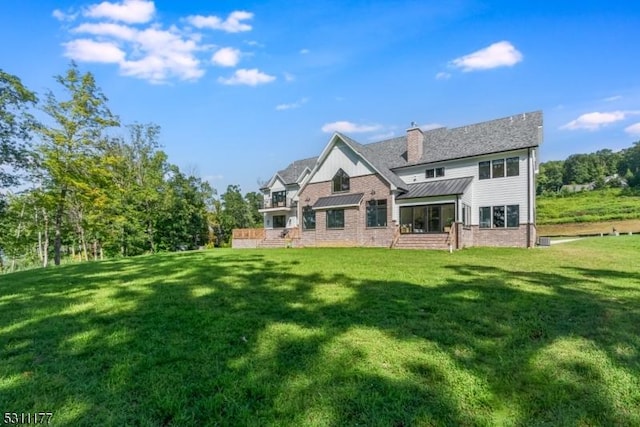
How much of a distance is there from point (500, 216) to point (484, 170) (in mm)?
2938

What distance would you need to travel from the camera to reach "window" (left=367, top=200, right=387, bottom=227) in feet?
69.5

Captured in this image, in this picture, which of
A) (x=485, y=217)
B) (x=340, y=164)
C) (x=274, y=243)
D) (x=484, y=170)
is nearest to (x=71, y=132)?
(x=274, y=243)

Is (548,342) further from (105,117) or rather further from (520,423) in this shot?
(105,117)

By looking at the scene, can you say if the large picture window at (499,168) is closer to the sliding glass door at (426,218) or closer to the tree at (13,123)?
the sliding glass door at (426,218)

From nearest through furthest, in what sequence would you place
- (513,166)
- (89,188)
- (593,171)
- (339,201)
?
(89,188) < (513,166) < (339,201) < (593,171)

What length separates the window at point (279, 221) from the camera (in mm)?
31259

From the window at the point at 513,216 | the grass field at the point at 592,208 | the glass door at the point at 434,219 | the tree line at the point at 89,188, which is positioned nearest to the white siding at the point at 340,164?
the glass door at the point at 434,219

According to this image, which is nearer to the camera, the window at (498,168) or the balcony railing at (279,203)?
the window at (498,168)

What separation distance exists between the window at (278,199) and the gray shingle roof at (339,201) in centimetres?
752

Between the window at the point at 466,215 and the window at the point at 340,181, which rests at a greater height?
the window at the point at 340,181

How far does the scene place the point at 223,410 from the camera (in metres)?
2.55

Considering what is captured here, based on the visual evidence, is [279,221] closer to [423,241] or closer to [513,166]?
[423,241]

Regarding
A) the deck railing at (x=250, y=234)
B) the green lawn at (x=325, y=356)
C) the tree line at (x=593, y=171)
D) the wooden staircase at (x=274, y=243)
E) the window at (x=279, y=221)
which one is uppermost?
the tree line at (x=593, y=171)

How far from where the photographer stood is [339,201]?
888 inches
